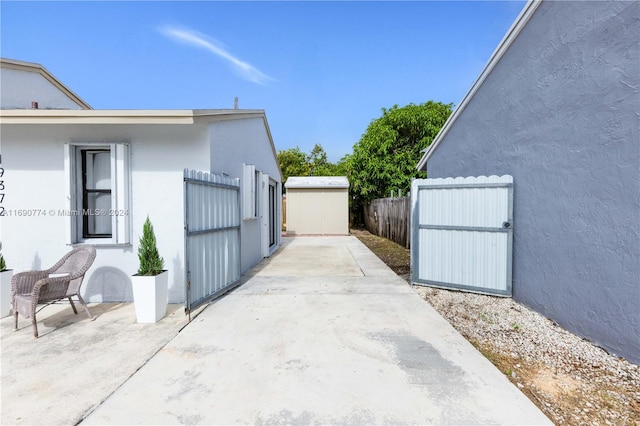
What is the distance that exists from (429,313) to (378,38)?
8.29m

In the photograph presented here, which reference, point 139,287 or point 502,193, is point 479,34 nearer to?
point 502,193

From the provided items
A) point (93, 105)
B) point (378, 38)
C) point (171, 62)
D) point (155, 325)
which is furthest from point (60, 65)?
point (378, 38)

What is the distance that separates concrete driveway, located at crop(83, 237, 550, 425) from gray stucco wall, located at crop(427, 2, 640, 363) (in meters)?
1.46

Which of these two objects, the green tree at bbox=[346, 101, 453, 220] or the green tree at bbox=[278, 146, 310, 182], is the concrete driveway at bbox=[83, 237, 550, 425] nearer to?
the green tree at bbox=[346, 101, 453, 220]

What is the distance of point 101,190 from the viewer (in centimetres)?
461

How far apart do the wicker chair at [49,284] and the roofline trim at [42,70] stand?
501 centimetres

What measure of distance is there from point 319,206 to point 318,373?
12.5 meters

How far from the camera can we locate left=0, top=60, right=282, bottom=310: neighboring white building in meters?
4.41

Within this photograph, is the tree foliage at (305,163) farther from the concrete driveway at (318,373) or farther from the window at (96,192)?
the concrete driveway at (318,373)

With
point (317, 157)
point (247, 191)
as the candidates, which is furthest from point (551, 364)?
point (317, 157)

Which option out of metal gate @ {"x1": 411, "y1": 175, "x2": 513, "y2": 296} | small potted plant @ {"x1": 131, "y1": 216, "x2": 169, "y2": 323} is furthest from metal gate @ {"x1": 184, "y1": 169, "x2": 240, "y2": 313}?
metal gate @ {"x1": 411, "y1": 175, "x2": 513, "y2": 296}

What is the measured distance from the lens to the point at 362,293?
4.85m

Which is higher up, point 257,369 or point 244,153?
point 244,153

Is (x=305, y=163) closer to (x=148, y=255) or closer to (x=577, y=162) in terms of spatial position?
(x=148, y=255)
